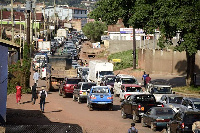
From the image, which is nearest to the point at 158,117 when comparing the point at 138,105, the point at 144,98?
the point at 138,105

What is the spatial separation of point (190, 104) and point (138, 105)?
2.75 meters

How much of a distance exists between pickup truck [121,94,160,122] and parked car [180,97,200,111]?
147 cm

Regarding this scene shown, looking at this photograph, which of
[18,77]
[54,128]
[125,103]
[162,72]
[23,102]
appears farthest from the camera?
[162,72]

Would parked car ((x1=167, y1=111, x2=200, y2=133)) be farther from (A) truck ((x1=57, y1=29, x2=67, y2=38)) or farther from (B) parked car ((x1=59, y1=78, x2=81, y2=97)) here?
(A) truck ((x1=57, y1=29, x2=67, y2=38))

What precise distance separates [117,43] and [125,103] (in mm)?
59264

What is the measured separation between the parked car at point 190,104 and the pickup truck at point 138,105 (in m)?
1.47

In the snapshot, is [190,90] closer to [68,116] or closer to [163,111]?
[68,116]

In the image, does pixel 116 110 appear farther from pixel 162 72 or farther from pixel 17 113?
pixel 162 72

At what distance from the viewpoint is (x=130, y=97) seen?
31750 mm

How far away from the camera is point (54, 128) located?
17547 millimetres

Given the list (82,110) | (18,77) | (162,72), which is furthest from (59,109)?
(162,72)

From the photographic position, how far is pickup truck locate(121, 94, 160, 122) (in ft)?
97.5

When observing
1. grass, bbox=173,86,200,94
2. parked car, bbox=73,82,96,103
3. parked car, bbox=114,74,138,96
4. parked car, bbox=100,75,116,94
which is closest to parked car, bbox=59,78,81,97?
parked car, bbox=73,82,96,103

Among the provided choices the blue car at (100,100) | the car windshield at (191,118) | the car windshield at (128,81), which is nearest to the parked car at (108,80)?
the car windshield at (128,81)
